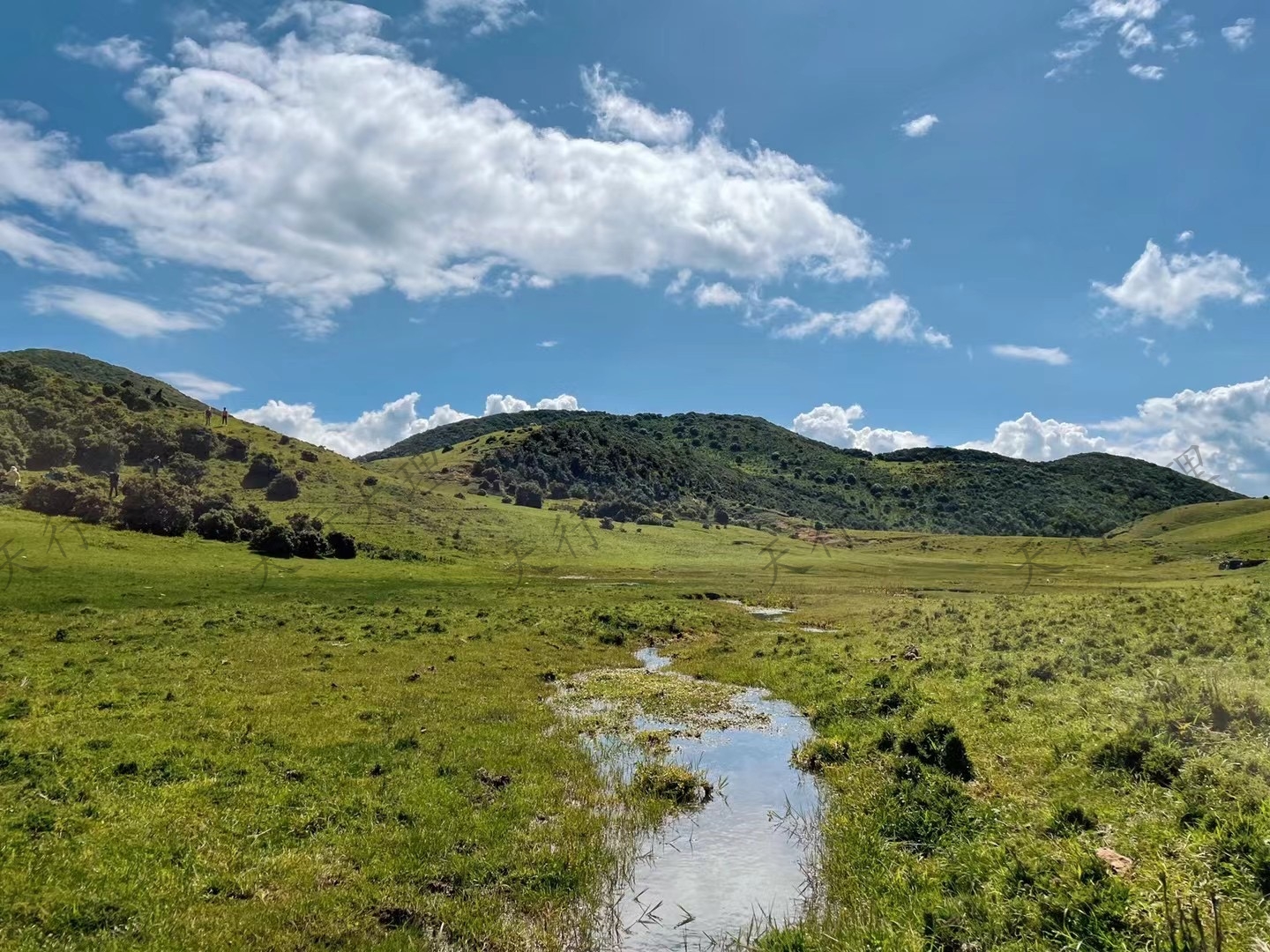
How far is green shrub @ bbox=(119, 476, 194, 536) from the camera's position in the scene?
76.0m

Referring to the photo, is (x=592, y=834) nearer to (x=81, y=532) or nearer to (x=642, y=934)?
(x=642, y=934)

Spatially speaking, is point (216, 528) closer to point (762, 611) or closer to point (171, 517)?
point (171, 517)

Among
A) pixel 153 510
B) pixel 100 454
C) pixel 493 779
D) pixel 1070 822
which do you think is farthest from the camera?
pixel 100 454

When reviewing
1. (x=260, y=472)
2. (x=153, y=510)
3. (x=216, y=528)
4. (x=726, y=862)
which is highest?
(x=260, y=472)

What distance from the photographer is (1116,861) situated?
39.7 ft

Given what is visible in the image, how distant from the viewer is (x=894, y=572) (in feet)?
375

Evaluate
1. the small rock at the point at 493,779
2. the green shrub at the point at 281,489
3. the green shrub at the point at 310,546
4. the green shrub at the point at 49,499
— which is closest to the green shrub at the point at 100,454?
the green shrub at the point at 281,489

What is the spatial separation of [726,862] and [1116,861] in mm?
7238

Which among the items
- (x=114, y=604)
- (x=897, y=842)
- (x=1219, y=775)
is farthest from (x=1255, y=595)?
(x=114, y=604)

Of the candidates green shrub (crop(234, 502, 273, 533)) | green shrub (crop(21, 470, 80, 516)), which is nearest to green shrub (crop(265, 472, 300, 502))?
green shrub (crop(234, 502, 273, 533))

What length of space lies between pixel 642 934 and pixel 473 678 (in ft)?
70.9

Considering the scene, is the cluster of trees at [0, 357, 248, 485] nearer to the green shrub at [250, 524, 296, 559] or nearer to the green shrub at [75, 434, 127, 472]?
the green shrub at [75, 434, 127, 472]

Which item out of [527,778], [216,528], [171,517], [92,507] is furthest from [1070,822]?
[92,507]

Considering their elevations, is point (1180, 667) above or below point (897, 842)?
above
